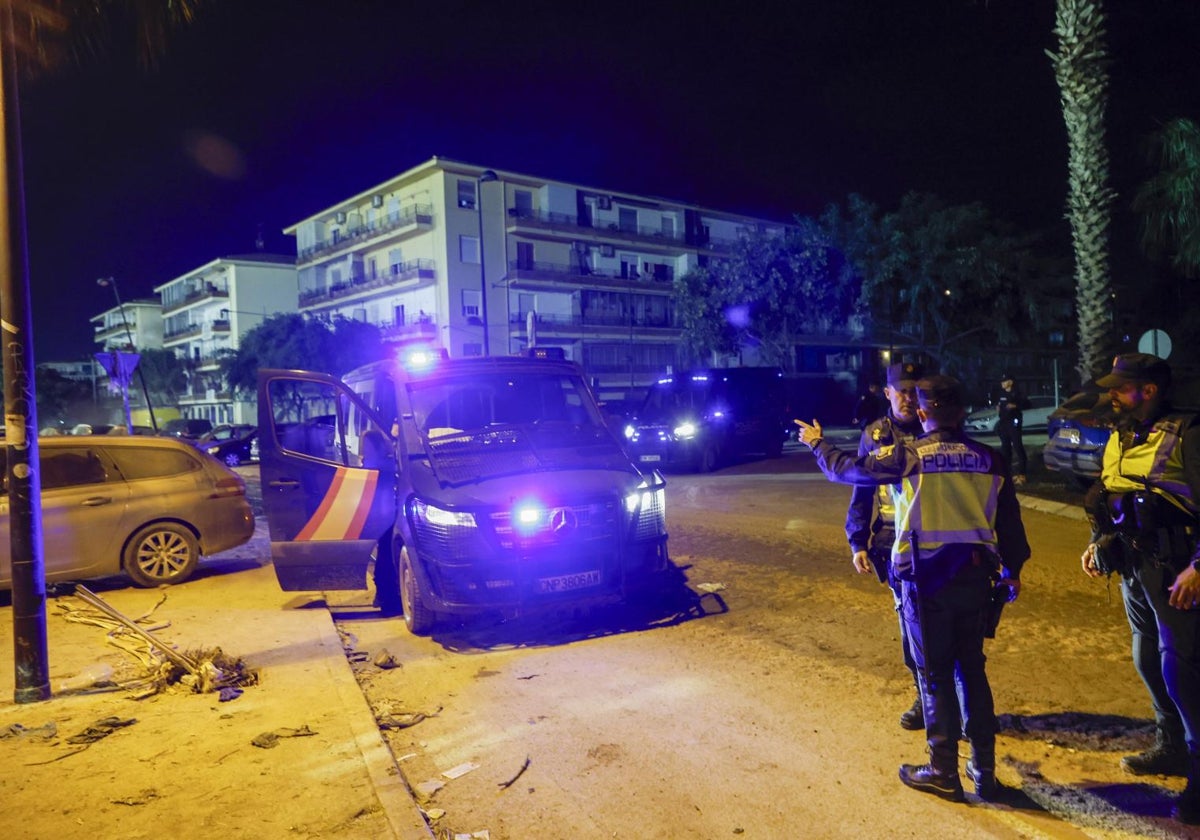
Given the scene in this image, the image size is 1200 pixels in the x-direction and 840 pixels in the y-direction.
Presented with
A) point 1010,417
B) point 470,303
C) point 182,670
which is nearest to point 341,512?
point 182,670

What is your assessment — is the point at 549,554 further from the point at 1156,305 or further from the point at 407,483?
the point at 1156,305

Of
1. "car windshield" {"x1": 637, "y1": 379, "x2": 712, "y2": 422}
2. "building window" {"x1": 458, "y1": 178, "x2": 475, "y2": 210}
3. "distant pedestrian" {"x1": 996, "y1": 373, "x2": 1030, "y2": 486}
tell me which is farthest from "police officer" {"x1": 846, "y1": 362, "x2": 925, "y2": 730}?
"building window" {"x1": 458, "y1": 178, "x2": 475, "y2": 210}

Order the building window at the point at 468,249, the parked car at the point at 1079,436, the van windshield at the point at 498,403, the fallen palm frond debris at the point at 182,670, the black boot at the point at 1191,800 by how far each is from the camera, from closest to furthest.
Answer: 1. the black boot at the point at 1191,800
2. the fallen palm frond debris at the point at 182,670
3. the van windshield at the point at 498,403
4. the parked car at the point at 1079,436
5. the building window at the point at 468,249

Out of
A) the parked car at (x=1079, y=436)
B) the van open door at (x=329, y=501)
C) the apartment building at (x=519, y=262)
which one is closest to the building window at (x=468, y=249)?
the apartment building at (x=519, y=262)

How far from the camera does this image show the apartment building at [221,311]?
6675cm

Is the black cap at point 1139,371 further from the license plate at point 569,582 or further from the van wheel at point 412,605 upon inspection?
the van wheel at point 412,605

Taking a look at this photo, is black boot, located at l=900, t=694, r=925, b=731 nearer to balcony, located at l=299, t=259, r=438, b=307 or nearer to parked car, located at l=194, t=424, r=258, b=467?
parked car, located at l=194, t=424, r=258, b=467

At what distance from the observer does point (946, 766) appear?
365cm

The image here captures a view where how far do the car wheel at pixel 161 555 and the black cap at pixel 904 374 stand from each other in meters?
7.59

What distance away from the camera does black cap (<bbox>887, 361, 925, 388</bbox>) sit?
446 cm

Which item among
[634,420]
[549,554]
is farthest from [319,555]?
[634,420]

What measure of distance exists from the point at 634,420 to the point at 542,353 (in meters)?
11.7

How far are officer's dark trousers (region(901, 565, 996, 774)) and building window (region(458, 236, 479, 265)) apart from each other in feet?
156

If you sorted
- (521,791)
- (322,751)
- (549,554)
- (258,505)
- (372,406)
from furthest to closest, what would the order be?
(258,505), (372,406), (549,554), (322,751), (521,791)
